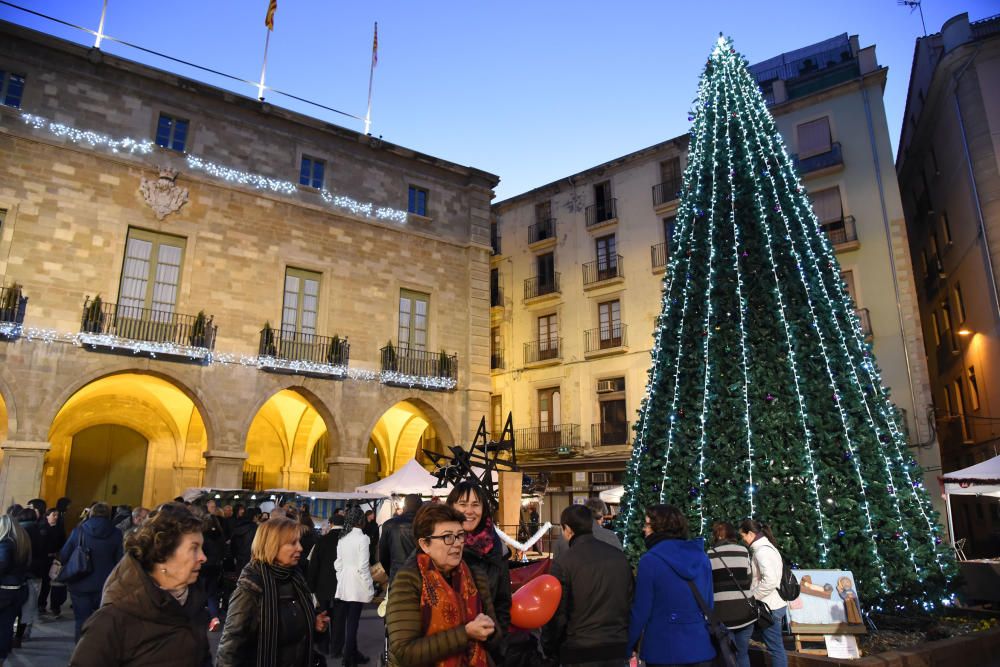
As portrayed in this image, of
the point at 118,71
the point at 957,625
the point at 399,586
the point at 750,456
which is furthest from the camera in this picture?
the point at 118,71

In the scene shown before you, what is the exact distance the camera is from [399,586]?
2.49m

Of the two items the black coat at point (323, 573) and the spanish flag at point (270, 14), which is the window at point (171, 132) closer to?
the spanish flag at point (270, 14)

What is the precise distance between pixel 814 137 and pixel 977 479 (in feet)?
38.9

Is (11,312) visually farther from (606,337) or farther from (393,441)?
(606,337)

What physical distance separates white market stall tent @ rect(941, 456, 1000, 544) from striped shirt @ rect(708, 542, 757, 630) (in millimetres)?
8269

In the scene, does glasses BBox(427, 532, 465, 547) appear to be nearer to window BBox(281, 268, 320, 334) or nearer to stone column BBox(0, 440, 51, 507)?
stone column BBox(0, 440, 51, 507)

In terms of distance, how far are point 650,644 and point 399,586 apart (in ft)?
5.43

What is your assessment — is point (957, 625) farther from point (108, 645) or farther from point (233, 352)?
point (233, 352)

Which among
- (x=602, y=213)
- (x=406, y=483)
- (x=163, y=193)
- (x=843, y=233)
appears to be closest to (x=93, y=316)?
(x=163, y=193)

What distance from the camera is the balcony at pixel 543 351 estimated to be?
917 inches

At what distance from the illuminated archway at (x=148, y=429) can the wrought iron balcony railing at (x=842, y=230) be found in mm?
17009

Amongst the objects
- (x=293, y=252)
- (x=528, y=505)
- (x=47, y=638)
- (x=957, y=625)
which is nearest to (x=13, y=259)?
(x=293, y=252)

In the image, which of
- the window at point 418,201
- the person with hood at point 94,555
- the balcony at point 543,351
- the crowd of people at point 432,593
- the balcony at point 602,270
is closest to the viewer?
the crowd of people at point 432,593

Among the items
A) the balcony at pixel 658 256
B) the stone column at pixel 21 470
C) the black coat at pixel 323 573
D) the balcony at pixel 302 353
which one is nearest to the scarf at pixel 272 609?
the black coat at pixel 323 573
